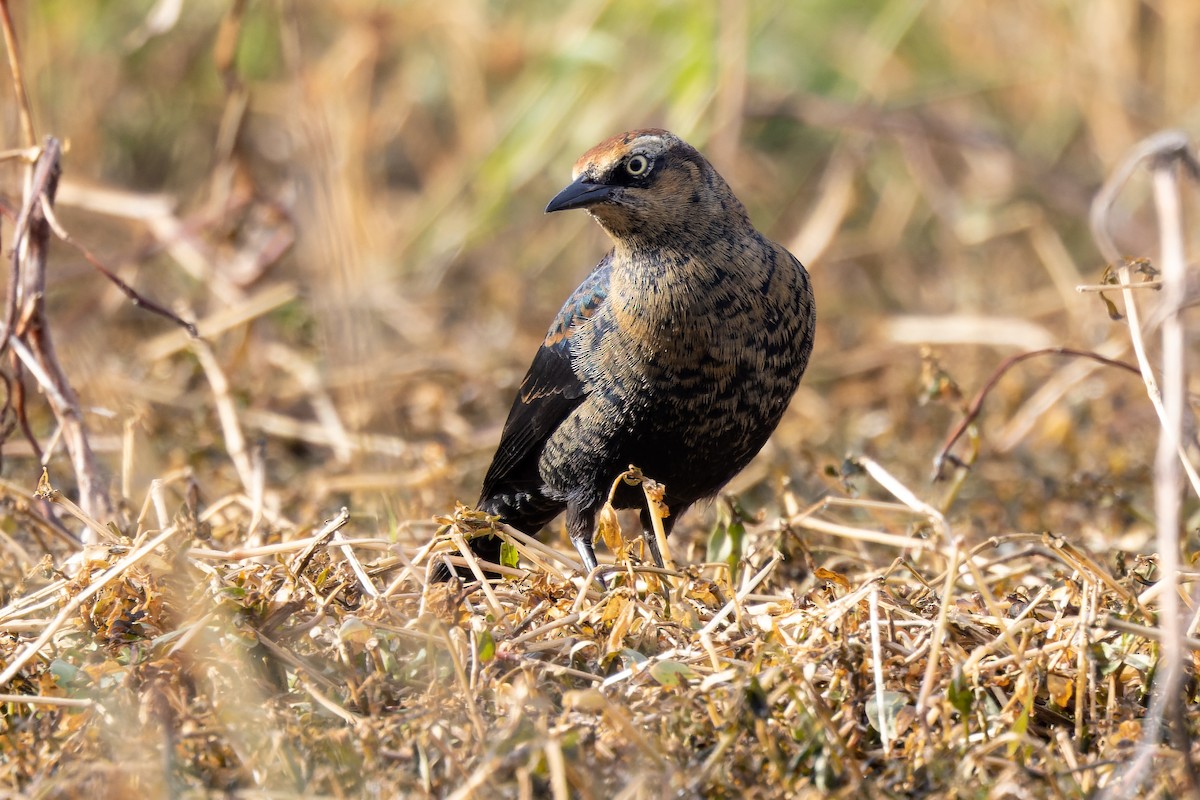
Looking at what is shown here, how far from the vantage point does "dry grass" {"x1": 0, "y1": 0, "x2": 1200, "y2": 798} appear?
2.29 m

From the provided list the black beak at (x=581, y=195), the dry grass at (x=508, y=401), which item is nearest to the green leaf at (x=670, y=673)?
the dry grass at (x=508, y=401)

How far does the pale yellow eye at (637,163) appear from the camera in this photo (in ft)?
10.9

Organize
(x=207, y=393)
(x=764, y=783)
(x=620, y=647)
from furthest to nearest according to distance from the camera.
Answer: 1. (x=207, y=393)
2. (x=620, y=647)
3. (x=764, y=783)

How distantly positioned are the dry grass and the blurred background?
3 cm

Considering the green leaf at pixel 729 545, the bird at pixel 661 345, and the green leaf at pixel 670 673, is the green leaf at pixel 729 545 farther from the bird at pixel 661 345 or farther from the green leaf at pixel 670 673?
the green leaf at pixel 670 673

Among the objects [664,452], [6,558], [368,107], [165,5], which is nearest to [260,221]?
[165,5]

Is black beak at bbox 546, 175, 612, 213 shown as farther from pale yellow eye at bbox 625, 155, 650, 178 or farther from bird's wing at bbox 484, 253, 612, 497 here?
bird's wing at bbox 484, 253, 612, 497

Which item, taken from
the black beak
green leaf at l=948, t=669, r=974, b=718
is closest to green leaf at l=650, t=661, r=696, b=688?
green leaf at l=948, t=669, r=974, b=718

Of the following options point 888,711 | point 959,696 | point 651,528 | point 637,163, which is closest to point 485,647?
point 888,711

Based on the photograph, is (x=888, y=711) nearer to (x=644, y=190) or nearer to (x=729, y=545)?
(x=729, y=545)

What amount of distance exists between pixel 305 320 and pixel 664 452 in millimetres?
1923

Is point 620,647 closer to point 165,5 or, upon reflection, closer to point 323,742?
point 323,742

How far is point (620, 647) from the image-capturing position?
8.30 feet

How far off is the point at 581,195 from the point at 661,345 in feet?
1.47
